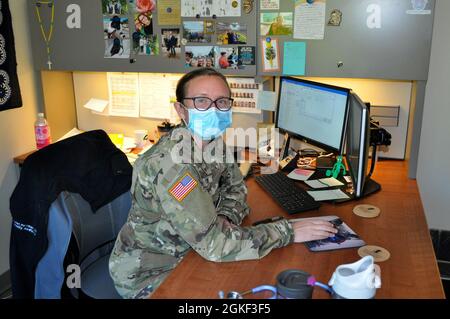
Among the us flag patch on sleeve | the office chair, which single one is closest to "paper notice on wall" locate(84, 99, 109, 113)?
the office chair

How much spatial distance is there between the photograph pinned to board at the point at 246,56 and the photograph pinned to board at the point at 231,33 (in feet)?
0.11

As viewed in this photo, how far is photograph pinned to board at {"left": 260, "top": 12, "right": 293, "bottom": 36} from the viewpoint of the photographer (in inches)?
79.7

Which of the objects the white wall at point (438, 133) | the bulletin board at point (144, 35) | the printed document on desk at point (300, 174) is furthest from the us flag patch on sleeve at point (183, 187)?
the white wall at point (438, 133)

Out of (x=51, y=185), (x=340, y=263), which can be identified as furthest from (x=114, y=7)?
(x=340, y=263)

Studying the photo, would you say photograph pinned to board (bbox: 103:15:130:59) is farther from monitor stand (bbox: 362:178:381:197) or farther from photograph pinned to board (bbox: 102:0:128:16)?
monitor stand (bbox: 362:178:381:197)

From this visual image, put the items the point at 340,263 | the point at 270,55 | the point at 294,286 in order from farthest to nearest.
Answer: the point at 270,55, the point at 340,263, the point at 294,286

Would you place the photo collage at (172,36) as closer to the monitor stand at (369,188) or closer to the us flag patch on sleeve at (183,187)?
the monitor stand at (369,188)

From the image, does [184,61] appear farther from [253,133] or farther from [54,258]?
[54,258]

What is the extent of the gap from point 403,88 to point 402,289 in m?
1.27

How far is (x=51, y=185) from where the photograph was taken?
1567 millimetres

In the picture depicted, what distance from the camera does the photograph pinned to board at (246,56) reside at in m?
2.11

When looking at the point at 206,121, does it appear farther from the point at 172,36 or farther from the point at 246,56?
the point at 172,36

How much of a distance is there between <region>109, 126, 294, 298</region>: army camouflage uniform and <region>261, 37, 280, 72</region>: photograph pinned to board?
0.65 m

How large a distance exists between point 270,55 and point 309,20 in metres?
0.22
